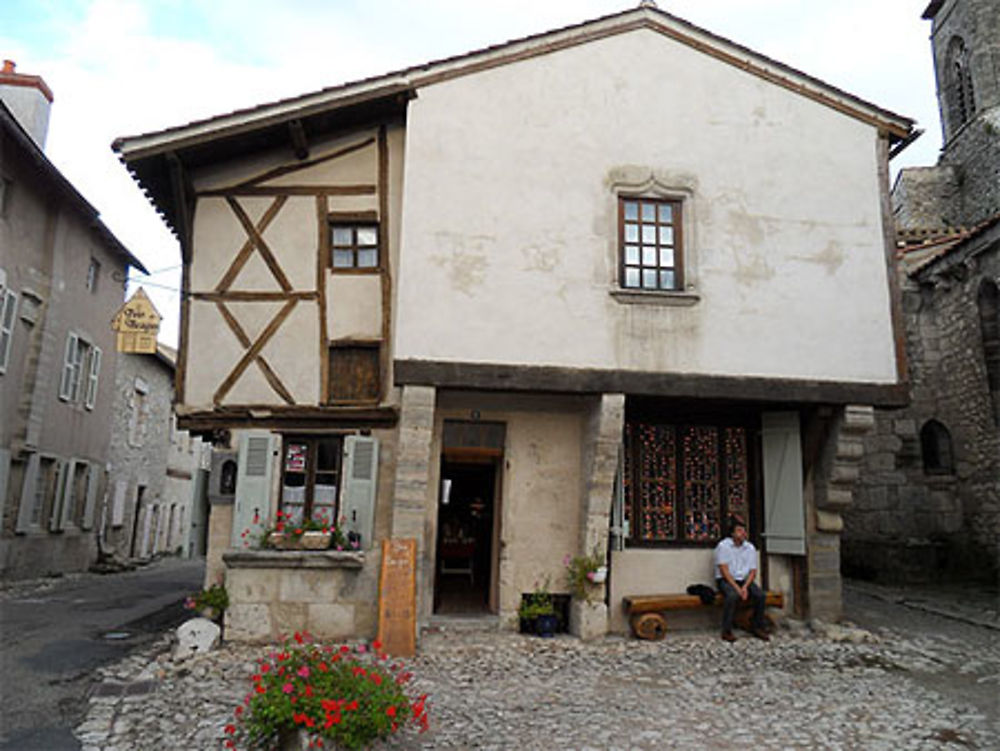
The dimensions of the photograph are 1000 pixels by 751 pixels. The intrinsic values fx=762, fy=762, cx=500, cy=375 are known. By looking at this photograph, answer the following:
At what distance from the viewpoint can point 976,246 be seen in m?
12.6

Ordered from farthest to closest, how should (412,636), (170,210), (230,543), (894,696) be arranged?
(170,210) → (230,543) → (412,636) → (894,696)

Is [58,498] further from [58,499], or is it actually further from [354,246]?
[354,246]

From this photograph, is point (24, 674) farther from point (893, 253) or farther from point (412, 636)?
point (893, 253)

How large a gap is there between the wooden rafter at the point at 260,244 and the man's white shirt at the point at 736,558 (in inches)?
233

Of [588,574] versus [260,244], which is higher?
[260,244]

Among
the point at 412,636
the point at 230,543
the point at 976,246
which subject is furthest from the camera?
the point at 976,246

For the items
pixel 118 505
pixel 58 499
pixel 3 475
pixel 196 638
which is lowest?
pixel 196 638

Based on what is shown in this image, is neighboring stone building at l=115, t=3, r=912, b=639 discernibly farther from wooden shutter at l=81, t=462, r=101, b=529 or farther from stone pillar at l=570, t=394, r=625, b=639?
wooden shutter at l=81, t=462, r=101, b=529

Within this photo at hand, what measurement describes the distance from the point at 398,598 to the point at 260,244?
14.5ft

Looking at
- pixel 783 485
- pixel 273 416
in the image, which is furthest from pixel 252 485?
pixel 783 485

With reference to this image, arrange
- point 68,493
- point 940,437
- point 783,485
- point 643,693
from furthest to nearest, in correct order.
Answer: point 68,493 → point 940,437 → point 783,485 → point 643,693

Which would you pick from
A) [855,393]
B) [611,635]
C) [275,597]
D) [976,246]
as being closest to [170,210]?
[275,597]

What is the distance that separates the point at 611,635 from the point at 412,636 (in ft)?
7.96

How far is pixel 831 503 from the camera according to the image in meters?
9.16
